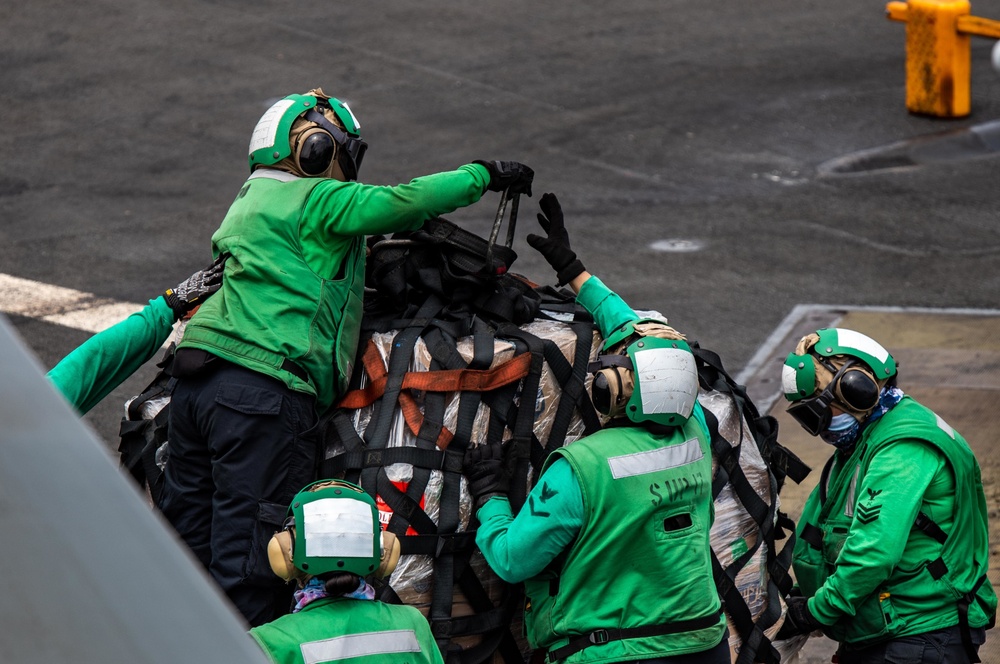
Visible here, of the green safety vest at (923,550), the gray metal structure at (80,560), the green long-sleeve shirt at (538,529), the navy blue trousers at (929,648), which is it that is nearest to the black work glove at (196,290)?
the green long-sleeve shirt at (538,529)

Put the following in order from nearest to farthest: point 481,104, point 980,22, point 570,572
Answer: point 570,572 → point 980,22 → point 481,104

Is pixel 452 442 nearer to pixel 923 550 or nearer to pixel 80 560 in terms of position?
pixel 923 550

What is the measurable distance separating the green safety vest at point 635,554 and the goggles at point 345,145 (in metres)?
1.47

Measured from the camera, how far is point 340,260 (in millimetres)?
4840

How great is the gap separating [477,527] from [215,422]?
1015 millimetres

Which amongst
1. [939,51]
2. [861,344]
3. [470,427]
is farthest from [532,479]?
[939,51]

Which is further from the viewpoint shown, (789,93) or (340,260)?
(789,93)

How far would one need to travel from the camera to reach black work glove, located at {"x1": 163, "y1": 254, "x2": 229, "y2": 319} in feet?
16.7

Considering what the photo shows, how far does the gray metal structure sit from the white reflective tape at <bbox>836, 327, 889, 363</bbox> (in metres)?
4.18

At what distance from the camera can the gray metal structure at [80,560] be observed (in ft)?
3.03

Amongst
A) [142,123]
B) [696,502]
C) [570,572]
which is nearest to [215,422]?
[570,572]

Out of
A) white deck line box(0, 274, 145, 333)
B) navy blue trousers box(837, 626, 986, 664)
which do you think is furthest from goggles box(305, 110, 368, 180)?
white deck line box(0, 274, 145, 333)

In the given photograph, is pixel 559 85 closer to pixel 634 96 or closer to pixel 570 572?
pixel 634 96

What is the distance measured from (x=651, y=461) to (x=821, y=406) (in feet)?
3.07
